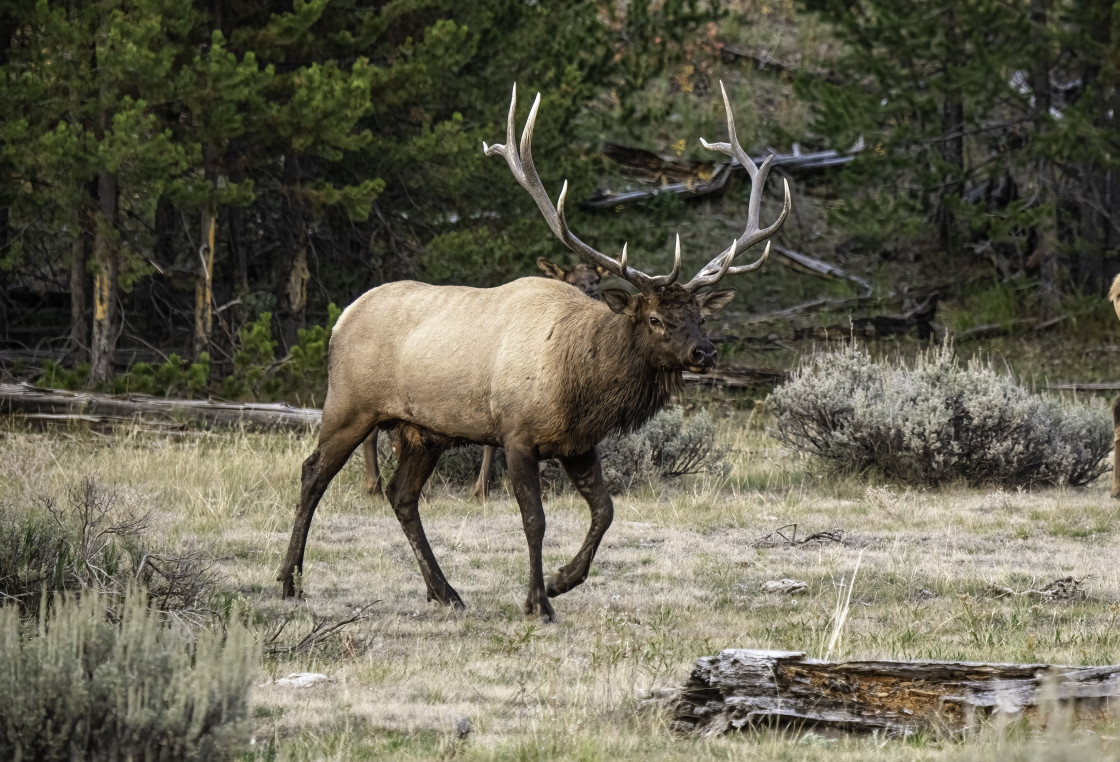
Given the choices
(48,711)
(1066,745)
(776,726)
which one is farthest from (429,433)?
(1066,745)

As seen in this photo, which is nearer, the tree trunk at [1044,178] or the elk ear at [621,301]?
the elk ear at [621,301]

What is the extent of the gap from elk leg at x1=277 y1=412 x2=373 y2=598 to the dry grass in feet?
0.72

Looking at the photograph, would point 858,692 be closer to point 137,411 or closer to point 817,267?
point 137,411

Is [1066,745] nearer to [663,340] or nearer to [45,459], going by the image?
[663,340]

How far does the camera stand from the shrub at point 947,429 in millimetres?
10797

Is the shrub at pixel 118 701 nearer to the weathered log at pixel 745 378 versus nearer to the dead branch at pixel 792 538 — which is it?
the dead branch at pixel 792 538

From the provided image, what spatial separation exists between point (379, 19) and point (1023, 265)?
441 inches

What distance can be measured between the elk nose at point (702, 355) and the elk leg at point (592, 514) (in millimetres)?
814

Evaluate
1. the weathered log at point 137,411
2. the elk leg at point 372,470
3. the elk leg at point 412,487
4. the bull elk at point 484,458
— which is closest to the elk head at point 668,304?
the elk leg at point 412,487

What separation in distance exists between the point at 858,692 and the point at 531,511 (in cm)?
266

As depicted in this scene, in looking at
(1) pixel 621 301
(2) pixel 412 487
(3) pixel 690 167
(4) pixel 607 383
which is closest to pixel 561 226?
(1) pixel 621 301

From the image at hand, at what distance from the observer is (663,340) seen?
654 cm

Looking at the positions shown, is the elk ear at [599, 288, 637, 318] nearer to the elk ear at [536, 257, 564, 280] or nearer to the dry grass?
the dry grass

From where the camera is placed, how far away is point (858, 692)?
4371mm
